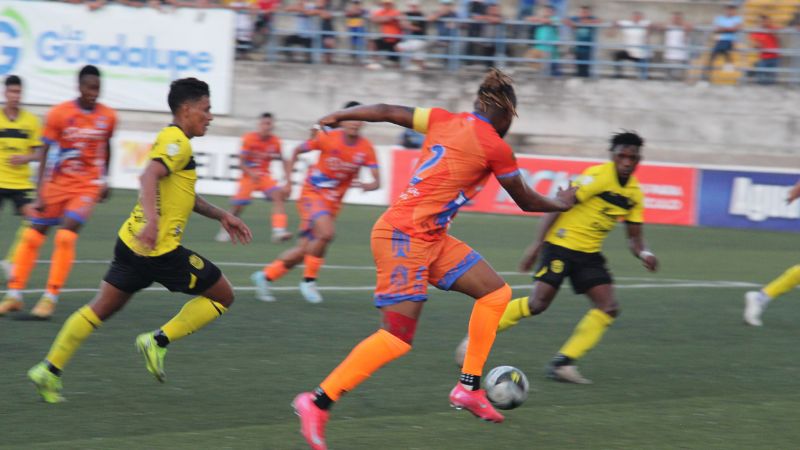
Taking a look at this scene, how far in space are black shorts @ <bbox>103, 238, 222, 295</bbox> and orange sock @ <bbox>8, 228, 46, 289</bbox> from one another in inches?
125

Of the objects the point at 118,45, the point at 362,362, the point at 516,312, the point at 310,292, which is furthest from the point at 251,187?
the point at 362,362

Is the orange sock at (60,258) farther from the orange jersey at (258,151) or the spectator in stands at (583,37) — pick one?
the spectator in stands at (583,37)

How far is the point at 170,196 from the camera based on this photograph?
709 centimetres

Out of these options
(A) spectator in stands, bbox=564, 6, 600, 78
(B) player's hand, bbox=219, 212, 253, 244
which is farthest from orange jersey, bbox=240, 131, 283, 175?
(A) spectator in stands, bbox=564, 6, 600, 78

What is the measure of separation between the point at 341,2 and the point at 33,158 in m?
17.8

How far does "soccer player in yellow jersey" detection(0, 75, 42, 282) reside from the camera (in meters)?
11.4

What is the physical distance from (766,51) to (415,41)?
798cm

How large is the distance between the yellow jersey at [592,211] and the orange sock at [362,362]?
2763mm

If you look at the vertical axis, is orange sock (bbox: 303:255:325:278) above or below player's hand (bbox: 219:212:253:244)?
below

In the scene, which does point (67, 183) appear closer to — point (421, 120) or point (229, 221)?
point (229, 221)

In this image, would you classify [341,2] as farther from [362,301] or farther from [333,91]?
[362,301]

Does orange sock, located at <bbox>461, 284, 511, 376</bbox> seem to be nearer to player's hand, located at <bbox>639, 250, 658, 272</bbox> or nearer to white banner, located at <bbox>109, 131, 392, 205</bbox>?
player's hand, located at <bbox>639, 250, 658, 272</bbox>

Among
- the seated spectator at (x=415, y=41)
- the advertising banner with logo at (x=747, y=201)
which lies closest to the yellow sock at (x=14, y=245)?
the advertising banner with logo at (x=747, y=201)

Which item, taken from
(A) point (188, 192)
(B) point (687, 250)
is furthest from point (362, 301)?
(B) point (687, 250)
